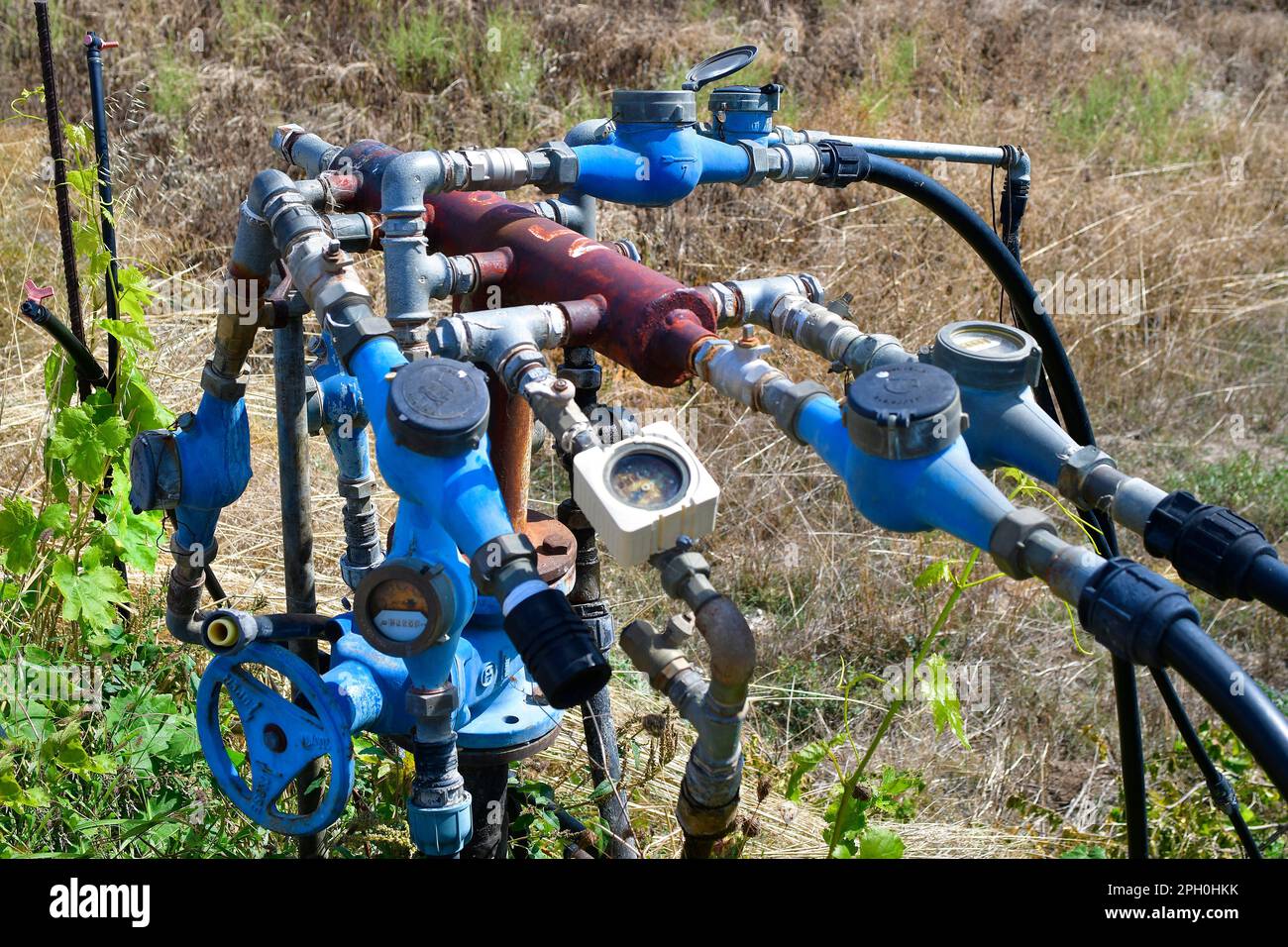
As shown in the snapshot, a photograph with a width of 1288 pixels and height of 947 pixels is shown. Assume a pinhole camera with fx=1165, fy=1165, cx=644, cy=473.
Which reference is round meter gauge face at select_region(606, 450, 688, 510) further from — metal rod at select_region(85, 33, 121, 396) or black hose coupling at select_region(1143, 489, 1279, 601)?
metal rod at select_region(85, 33, 121, 396)

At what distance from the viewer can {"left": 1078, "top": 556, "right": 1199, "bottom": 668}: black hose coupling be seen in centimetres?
94

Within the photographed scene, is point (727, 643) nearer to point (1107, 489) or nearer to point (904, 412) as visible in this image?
point (904, 412)

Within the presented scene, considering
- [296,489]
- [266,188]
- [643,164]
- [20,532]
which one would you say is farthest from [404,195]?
[20,532]

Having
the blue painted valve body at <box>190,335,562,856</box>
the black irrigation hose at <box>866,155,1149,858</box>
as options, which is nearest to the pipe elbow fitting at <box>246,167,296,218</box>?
the blue painted valve body at <box>190,335,562,856</box>

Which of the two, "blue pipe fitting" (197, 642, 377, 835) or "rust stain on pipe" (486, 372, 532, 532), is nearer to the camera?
"blue pipe fitting" (197, 642, 377, 835)

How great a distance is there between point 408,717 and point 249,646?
0.79 feet

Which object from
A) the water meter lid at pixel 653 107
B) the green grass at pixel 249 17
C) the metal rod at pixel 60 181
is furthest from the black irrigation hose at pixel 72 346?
the green grass at pixel 249 17

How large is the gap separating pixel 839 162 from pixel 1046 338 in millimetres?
458

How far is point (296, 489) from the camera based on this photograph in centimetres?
183

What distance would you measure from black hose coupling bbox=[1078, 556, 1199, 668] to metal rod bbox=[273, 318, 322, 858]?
1.18 m

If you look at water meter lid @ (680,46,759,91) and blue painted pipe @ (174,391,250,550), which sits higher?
water meter lid @ (680,46,759,91)

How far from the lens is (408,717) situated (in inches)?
65.2

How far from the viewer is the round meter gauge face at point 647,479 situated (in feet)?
3.68
